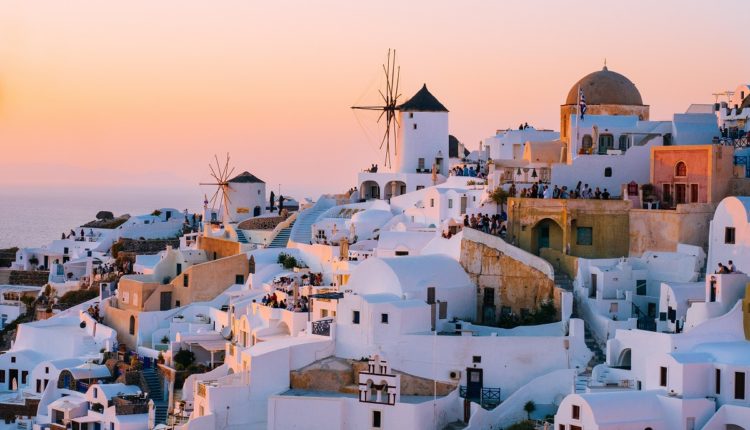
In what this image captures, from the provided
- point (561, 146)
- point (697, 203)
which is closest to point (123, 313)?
point (561, 146)

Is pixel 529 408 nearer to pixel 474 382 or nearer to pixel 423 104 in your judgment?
pixel 474 382

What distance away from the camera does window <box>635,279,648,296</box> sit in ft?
125

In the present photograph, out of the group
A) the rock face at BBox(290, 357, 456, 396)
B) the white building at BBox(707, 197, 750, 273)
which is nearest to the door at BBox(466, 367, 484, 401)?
the rock face at BBox(290, 357, 456, 396)

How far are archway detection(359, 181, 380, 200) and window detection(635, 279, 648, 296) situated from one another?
1827 centimetres

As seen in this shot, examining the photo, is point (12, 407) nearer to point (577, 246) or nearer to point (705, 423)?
point (577, 246)

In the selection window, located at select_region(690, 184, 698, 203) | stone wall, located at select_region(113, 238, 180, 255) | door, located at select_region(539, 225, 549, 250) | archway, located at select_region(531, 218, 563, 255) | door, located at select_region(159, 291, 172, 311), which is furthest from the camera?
stone wall, located at select_region(113, 238, 180, 255)

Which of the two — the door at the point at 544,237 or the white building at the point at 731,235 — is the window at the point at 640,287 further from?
the door at the point at 544,237

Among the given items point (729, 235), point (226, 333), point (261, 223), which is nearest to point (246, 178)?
point (261, 223)

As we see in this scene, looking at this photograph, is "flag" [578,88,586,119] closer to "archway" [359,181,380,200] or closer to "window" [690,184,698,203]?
"window" [690,184,698,203]

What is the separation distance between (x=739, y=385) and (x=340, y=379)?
10059 mm

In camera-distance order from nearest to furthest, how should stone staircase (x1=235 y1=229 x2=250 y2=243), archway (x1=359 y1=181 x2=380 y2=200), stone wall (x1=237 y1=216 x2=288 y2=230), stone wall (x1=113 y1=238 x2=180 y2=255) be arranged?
stone staircase (x1=235 y1=229 x2=250 y2=243) → stone wall (x1=237 y1=216 x2=288 y2=230) → archway (x1=359 y1=181 x2=380 y2=200) → stone wall (x1=113 y1=238 x2=180 y2=255)

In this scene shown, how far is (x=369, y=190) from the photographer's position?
55219mm

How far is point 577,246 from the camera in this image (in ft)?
131

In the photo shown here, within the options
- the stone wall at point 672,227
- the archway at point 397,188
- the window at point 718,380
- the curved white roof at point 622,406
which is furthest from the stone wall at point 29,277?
the window at point 718,380
